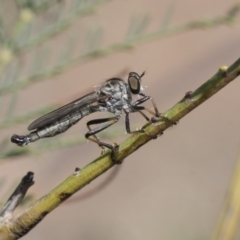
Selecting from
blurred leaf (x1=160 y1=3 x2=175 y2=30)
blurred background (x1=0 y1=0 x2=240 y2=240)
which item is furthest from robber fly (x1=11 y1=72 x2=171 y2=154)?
blurred background (x1=0 y1=0 x2=240 y2=240)

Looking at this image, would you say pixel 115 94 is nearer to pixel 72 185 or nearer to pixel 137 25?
pixel 137 25

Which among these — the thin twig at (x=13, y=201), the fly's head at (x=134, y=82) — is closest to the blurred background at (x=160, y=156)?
the fly's head at (x=134, y=82)

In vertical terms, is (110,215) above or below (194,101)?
above

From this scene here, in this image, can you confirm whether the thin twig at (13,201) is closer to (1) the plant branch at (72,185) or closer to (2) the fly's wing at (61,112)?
(1) the plant branch at (72,185)

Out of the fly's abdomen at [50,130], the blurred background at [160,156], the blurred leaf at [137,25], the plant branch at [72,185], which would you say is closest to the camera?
the plant branch at [72,185]

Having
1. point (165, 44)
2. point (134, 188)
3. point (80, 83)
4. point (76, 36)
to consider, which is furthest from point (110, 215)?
point (76, 36)

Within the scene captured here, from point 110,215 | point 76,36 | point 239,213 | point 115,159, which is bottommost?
point 239,213

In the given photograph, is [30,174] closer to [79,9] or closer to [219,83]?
[219,83]

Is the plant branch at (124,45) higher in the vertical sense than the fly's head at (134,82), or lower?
higher
